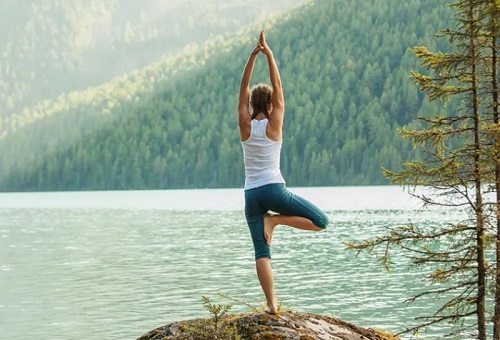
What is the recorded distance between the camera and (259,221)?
9.32m

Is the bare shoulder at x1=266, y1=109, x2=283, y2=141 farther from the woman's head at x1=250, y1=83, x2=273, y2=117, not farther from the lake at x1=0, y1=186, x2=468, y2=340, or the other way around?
the lake at x1=0, y1=186, x2=468, y2=340

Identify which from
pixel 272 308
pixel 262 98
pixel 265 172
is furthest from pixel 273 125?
pixel 272 308

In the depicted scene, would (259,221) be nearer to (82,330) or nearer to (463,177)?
(463,177)

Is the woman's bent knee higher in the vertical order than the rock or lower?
higher

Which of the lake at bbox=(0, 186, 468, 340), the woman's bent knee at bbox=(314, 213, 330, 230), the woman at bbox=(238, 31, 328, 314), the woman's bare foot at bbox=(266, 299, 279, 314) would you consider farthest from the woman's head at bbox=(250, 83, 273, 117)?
the lake at bbox=(0, 186, 468, 340)

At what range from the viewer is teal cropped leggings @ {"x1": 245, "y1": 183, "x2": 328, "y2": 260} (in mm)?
9109

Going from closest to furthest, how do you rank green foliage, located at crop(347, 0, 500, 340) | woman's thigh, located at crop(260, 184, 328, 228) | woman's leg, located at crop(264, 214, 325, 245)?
woman's thigh, located at crop(260, 184, 328, 228), woman's leg, located at crop(264, 214, 325, 245), green foliage, located at crop(347, 0, 500, 340)

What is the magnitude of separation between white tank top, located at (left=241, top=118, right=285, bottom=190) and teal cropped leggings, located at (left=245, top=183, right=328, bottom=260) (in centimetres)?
7

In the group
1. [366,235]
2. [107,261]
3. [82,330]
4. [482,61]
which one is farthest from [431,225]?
[482,61]

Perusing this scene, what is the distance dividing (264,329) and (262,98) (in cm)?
236

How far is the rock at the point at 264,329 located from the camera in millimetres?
8203

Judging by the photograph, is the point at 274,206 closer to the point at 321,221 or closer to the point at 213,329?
the point at 321,221

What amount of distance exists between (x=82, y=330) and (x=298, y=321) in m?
28.8

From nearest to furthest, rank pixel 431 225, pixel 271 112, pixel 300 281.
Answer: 1. pixel 271 112
2. pixel 300 281
3. pixel 431 225
